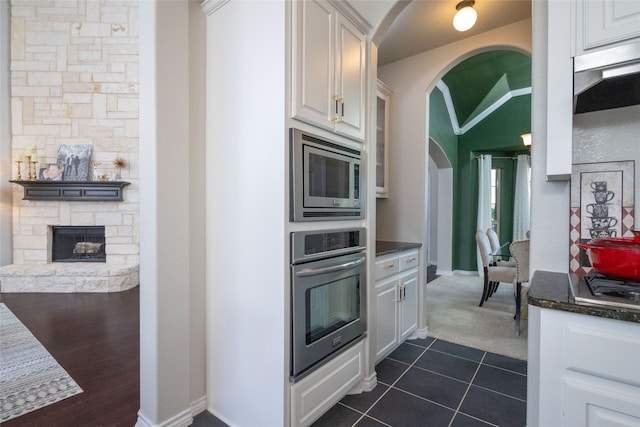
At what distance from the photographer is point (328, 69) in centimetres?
170

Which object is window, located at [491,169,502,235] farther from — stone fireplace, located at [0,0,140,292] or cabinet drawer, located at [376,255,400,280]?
stone fireplace, located at [0,0,140,292]

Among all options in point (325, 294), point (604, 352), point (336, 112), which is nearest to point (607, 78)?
point (604, 352)

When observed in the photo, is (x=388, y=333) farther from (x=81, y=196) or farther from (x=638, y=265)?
(x=81, y=196)

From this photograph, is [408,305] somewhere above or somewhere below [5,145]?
below

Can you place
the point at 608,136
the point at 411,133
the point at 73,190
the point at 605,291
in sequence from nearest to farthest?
the point at 605,291 < the point at 608,136 < the point at 411,133 < the point at 73,190

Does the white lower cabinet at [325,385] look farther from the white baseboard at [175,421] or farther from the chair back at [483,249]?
the chair back at [483,249]

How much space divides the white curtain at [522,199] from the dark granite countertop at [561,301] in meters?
5.56

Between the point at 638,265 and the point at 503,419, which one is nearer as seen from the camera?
the point at 638,265

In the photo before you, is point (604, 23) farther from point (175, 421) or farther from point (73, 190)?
point (73, 190)

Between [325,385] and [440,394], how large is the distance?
2.84 ft

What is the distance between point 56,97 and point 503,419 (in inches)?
255

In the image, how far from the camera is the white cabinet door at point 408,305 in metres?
2.62

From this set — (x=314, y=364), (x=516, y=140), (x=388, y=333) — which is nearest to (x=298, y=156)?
(x=314, y=364)

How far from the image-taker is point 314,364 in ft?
5.31
